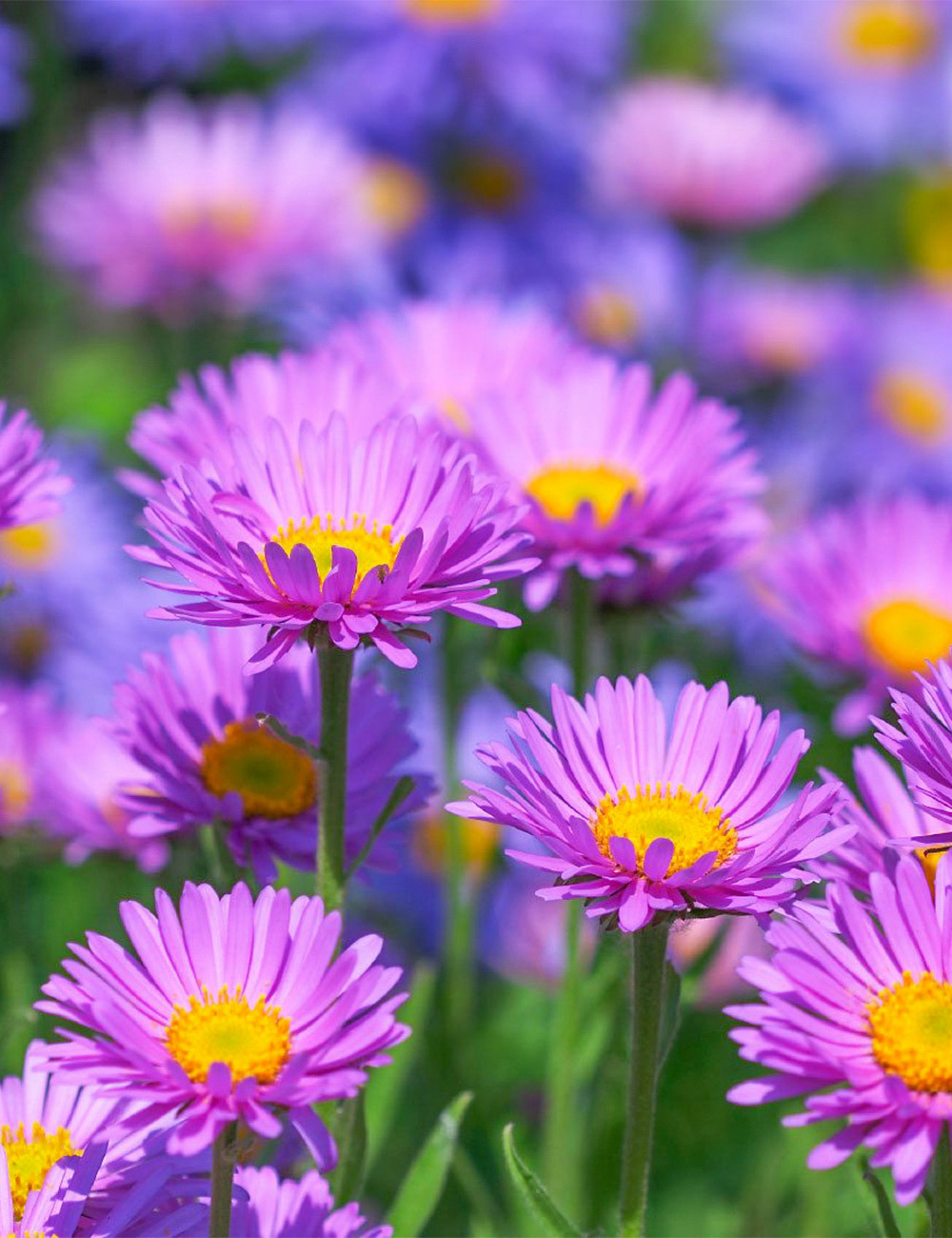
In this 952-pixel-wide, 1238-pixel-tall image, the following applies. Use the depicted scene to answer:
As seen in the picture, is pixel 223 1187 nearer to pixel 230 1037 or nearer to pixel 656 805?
pixel 230 1037

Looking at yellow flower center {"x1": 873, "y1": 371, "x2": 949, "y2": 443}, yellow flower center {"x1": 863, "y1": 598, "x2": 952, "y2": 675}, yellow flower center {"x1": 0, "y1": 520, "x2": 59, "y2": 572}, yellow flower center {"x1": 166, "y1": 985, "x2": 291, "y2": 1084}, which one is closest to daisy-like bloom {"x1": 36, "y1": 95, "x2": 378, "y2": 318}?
yellow flower center {"x1": 0, "y1": 520, "x2": 59, "y2": 572}

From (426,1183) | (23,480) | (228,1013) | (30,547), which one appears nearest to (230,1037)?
(228,1013)

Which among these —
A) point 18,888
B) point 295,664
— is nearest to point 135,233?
point 18,888

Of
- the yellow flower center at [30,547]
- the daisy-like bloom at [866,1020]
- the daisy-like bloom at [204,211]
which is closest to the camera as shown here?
the daisy-like bloom at [866,1020]

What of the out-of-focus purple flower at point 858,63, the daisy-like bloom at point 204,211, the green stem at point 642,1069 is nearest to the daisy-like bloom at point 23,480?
the green stem at point 642,1069

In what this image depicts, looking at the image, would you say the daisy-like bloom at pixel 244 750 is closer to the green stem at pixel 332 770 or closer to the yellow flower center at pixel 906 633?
the green stem at pixel 332 770

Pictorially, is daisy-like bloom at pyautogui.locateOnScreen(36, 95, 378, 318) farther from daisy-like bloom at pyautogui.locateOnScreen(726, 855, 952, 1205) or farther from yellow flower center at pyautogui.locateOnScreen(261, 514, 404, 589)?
daisy-like bloom at pyautogui.locateOnScreen(726, 855, 952, 1205)

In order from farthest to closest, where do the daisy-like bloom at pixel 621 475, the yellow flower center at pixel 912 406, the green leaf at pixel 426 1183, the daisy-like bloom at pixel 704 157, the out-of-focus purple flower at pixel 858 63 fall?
the out-of-focus purple flower at pixel 858 63 → the yellow flower center at pixel 912 406 → the daisy-like bloom at pixel 704 157 → the daisy-like bloom at pixel 621 475 → the green leaf at pixel 426 1183
